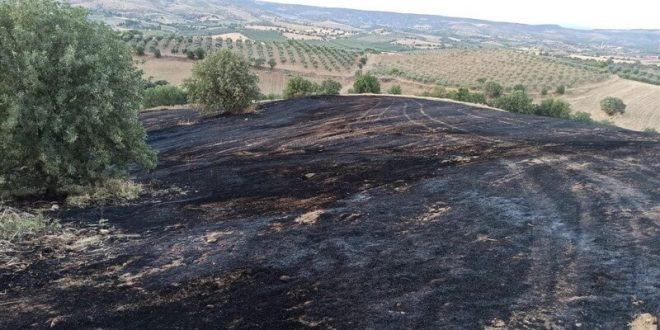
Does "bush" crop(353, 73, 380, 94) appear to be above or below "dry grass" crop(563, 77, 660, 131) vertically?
above

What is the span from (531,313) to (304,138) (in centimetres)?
1911

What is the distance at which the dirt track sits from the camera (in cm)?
775

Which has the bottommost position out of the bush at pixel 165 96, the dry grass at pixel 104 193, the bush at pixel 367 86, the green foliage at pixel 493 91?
the bush at pixel 165 96

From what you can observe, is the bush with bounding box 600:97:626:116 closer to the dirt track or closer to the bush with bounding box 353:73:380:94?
the bush with bounding box 353:73:380:94

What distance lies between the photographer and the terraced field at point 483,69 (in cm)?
7900

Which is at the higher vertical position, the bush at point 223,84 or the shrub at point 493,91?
the bush at point 223,84

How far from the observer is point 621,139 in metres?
20.8

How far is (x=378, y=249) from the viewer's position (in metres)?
10.1

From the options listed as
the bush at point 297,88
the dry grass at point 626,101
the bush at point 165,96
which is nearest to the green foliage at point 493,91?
the dry grass at point 626,101

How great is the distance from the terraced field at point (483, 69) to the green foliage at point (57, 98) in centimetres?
6508

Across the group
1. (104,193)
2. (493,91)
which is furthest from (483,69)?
(104,193)

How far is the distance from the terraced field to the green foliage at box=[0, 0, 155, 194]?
65.1 m

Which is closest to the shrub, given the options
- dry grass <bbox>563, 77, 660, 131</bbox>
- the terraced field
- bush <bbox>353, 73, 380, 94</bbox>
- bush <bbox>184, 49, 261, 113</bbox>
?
dry grass <bbox>563, 77, 660, 131</bbox>

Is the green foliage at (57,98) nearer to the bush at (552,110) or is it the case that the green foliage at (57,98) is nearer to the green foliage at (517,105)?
the green foliage at (517,105)
